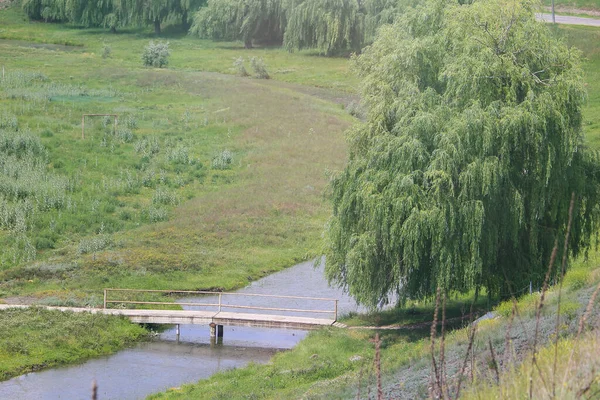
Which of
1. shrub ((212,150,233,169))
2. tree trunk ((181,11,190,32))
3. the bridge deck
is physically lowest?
the bridge deck

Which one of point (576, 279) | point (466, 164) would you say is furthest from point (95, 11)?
point (576, 279)

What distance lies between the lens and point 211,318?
36.7 m

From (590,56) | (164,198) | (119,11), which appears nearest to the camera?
(164,198)

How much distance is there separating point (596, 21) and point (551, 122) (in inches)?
2475

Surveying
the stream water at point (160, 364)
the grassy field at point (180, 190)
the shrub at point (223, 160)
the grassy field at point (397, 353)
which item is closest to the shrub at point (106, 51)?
the grassy field at point (180, 190)

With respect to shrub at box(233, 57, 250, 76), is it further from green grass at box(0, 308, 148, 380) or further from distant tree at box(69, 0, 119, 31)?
green grass at box(0, 308, 148, 380)

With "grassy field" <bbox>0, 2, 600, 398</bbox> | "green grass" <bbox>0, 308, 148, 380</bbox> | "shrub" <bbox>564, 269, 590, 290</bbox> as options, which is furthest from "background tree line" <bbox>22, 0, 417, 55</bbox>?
"shrub" <bbox>564, 269, 590, 290</bbox>

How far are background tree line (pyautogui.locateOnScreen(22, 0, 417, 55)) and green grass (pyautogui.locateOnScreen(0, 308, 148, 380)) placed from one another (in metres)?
58.8

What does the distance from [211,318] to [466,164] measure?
12.8m

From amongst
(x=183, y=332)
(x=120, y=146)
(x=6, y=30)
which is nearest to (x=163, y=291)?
(x=183, y=332)

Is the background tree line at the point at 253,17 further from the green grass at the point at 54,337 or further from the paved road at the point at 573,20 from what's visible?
the green grass at the point at 54,337

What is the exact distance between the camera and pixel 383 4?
326 feet

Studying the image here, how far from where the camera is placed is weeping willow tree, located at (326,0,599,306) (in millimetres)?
30750

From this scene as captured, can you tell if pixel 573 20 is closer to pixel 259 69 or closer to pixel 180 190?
pixel 259 69
